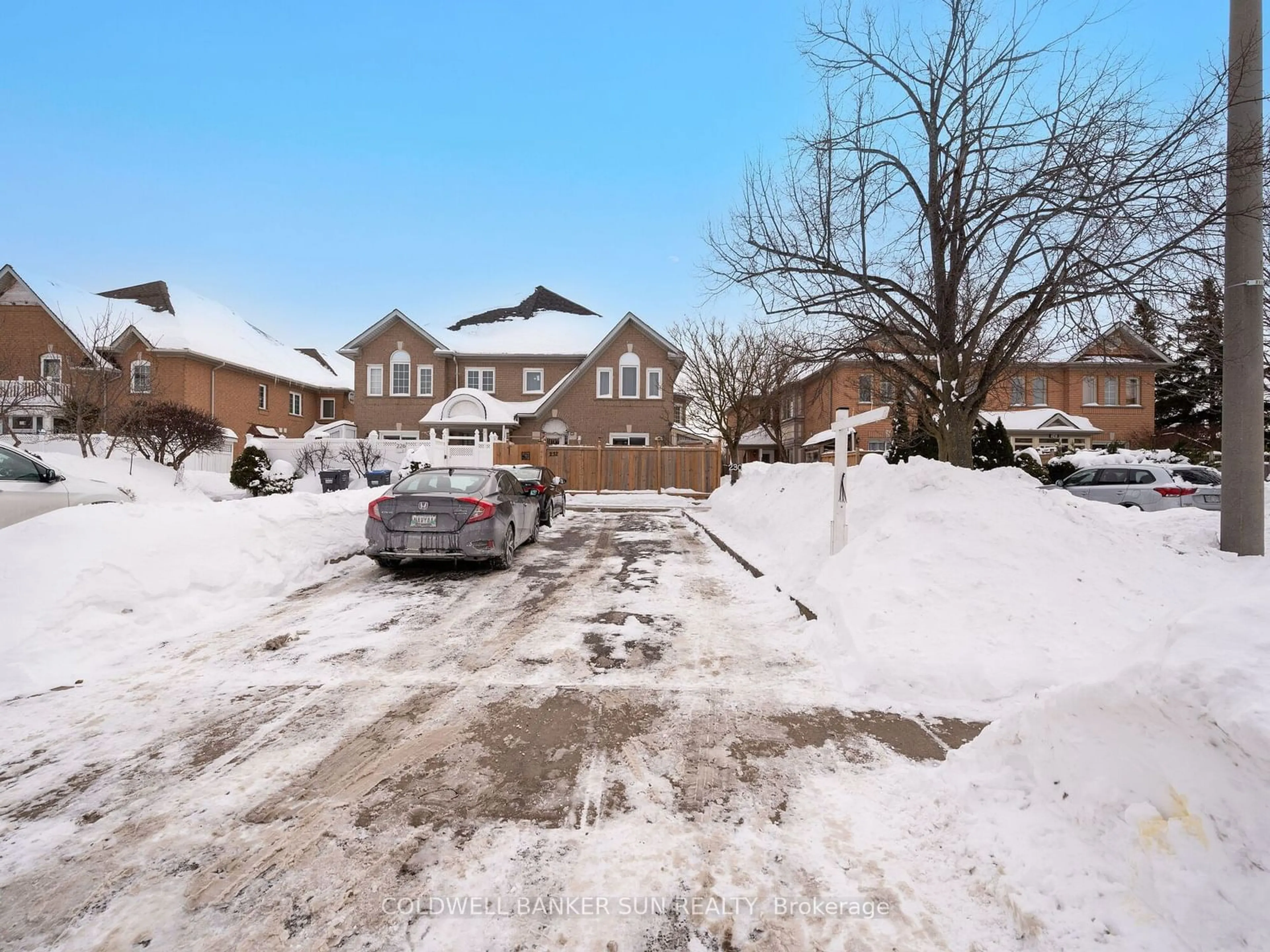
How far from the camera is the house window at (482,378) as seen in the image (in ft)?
115

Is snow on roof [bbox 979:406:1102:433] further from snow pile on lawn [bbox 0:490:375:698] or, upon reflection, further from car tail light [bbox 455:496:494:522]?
snow pile on lawn [bbox 0:490:375:698]

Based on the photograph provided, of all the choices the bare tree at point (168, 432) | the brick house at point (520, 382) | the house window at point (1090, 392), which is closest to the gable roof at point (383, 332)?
the brick house at point (520, 382)

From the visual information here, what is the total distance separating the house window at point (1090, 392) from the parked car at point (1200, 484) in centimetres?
2391

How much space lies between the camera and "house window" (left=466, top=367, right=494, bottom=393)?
115 feet

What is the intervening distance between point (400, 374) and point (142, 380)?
1136 cm

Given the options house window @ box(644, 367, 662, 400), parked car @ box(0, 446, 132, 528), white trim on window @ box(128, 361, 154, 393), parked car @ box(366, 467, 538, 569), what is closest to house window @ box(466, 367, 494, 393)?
house window @ box(644, 367, 662, 400)

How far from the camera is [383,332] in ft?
113

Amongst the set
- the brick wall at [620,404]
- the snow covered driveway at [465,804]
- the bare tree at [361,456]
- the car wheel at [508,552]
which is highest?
the brick wall at [620,404]

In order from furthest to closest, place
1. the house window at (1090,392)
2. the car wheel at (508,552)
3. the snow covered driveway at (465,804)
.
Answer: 1. the house window at (1090,392)
2. the car wheel at (508,552)
3. the snow covered driveway at (465,804)

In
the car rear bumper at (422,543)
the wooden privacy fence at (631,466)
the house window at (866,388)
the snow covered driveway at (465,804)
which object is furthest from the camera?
the wooden privacy fence at (631,466)

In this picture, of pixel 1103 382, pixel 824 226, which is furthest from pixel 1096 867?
pixel 1103 382

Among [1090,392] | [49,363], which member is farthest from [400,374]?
[1090,392]

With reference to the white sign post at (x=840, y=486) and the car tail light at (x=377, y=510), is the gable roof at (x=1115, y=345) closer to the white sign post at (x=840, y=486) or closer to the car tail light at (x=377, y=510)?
the white sign post at (x=840, y=486)

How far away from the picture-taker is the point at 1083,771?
2600mm
